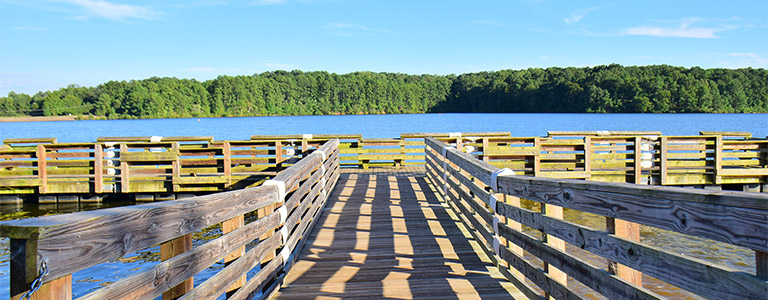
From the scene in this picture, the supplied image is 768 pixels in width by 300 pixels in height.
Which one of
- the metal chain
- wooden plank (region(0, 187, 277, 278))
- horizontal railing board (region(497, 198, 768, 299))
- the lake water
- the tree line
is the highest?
the tree line

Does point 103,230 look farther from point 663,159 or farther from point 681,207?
point 663,159

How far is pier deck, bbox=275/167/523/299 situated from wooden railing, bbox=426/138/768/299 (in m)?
0.42

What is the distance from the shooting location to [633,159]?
13.0 meters

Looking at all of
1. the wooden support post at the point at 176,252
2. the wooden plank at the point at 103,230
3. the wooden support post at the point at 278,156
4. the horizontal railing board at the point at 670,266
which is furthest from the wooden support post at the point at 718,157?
the wooden support post at the point at 176,252

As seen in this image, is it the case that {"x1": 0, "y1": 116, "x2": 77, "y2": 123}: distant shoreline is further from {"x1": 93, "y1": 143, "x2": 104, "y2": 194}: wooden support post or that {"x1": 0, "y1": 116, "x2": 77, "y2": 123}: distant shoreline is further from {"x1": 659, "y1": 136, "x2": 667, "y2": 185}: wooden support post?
{"x1": 659, "y1": 136, "x2": 667, "y2": 185}: wooden support post

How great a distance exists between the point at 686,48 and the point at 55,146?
216ft

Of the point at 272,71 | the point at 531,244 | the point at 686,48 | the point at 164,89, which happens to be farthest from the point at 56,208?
the point at 272,71

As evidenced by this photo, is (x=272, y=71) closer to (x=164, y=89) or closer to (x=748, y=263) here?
(x=164, y=89)

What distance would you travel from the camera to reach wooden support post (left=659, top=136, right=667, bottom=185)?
41.9 ft

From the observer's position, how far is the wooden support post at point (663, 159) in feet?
41.9

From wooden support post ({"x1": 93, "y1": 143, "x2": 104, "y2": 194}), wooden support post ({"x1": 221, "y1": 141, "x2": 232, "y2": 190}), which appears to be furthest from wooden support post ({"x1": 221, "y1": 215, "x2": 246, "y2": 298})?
wooden support post ({"x1": 93, "y1": 143, "x2": 104, "y2": 194})

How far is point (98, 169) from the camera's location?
1293 centimetres

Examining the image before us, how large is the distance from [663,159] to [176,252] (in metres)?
12.4

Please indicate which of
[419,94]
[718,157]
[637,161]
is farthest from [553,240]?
[419,94]
